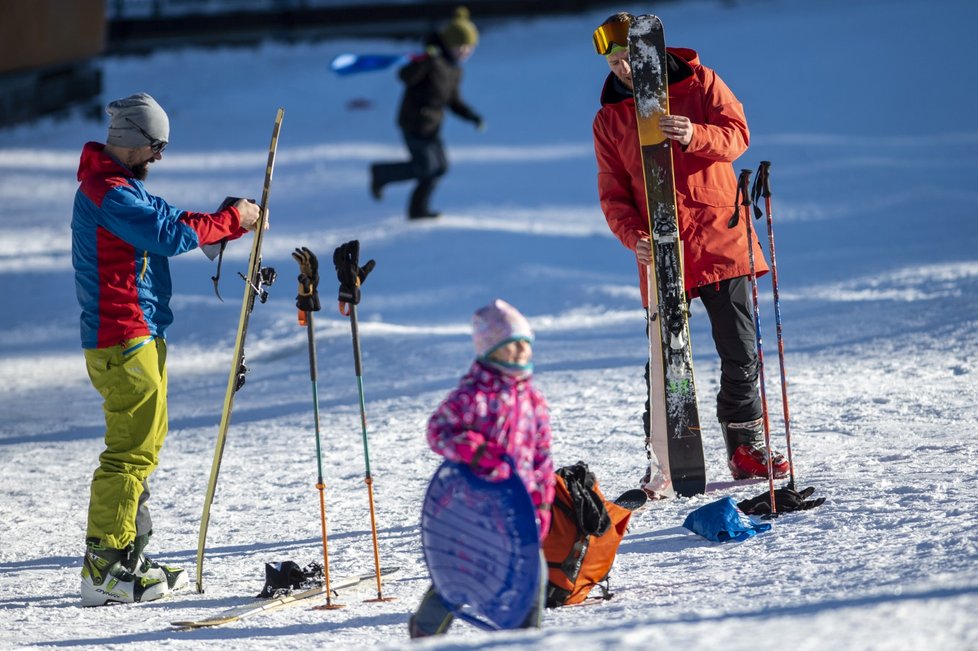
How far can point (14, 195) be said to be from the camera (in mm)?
15234

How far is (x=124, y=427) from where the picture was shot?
495cm

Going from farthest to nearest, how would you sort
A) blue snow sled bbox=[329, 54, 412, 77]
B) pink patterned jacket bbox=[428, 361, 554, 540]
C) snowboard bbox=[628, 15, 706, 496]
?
blue snow sled bbox=[329, 54, 412, 77], snowboard bbox=[628, 15, 706, 496], pink patterned jacket bbox=[428, 361, 554, 540]

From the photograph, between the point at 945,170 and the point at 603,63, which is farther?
the point at 603,63

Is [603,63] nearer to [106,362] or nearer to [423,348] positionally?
[423,348]

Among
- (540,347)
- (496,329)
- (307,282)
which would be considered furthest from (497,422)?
(540,347)

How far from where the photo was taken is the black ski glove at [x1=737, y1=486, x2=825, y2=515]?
17.2 feet

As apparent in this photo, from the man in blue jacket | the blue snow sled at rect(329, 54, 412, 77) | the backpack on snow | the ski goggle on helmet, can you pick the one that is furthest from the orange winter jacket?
the blue snow sled at rect(329, 54, 412, 77)

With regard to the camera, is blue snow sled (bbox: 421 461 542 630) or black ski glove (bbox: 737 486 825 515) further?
black ski glove (bbox: 737 486 825 515)

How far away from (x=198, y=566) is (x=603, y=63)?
609 inches

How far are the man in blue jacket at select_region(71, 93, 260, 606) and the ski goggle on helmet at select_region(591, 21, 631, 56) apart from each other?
159cm

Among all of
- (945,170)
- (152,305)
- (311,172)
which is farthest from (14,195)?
(152,305)

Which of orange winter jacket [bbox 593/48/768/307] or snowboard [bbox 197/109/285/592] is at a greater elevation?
orange winter jacket [bbox 593/48/768/307]

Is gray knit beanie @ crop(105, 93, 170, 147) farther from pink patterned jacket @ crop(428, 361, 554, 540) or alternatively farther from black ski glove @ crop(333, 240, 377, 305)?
pink patterned jacket @ crop(428, 361, 554, 540)

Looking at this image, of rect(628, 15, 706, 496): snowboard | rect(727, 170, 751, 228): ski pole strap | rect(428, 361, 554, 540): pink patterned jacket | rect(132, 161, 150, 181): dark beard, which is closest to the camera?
rect(428, 361, 554, 540): pink patterned jacket
